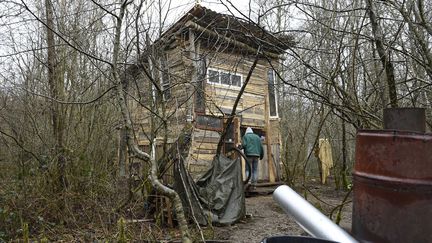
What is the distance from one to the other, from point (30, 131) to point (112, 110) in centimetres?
186

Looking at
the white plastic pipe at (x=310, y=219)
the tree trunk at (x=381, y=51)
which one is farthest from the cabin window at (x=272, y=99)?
the white plastic pipe at (x=310, y=219)

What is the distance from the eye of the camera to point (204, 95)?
7809mm

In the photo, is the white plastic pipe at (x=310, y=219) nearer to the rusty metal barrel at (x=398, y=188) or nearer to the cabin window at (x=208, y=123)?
the rusty metal barrel at (x=398, y=188)

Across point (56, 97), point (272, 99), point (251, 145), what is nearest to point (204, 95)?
point (56, 97)

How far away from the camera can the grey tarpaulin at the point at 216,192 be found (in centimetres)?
618

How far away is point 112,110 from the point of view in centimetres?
806

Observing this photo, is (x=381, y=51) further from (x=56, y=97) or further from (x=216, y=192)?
(x=56, y=97)

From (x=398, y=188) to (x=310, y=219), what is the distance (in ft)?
1.84

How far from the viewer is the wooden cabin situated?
21.4 ft

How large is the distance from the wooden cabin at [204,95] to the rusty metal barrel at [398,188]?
3704 millimetres

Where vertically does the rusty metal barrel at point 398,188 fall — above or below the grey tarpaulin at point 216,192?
above

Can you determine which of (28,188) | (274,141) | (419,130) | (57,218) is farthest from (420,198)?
(274,141)

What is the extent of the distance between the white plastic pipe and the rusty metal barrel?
17 cm

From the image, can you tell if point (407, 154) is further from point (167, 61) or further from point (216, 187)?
point (167, 61)
